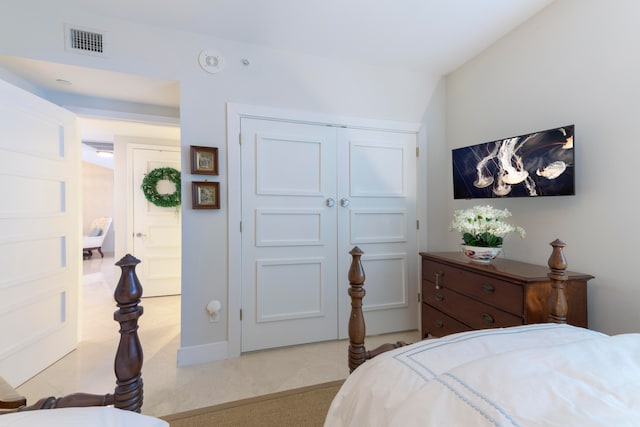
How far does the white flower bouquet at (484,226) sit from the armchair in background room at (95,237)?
800cm

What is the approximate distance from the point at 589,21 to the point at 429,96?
129cm

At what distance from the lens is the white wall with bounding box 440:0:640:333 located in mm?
1623

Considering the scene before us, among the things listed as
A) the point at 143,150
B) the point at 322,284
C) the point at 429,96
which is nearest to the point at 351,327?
the point at 322,284

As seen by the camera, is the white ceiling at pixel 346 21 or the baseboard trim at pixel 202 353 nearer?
the white ceiling at pixel 346 21

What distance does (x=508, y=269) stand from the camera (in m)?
1.87

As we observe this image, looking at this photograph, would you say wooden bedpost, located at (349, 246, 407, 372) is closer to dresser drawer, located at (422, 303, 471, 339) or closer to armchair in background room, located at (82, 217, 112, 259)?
dresser drawer, located at (422, 303, 471, 339)

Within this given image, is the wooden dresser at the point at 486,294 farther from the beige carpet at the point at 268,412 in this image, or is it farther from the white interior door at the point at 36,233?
the white interior door at the point at 36,233

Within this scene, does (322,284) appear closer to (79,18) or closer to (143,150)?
(79,18)

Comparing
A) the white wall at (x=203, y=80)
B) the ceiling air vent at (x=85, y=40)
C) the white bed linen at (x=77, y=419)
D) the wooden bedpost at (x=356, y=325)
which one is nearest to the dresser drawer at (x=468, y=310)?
the wooden bedpost at (x=356, y=325)

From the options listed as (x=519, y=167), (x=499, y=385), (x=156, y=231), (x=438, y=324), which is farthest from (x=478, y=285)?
(x=156, y=231)

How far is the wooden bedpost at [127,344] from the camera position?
885mm

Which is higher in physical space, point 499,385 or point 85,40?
point 85,40

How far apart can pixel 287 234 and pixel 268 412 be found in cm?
131

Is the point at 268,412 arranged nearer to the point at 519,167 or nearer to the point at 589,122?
the point at 519,167
